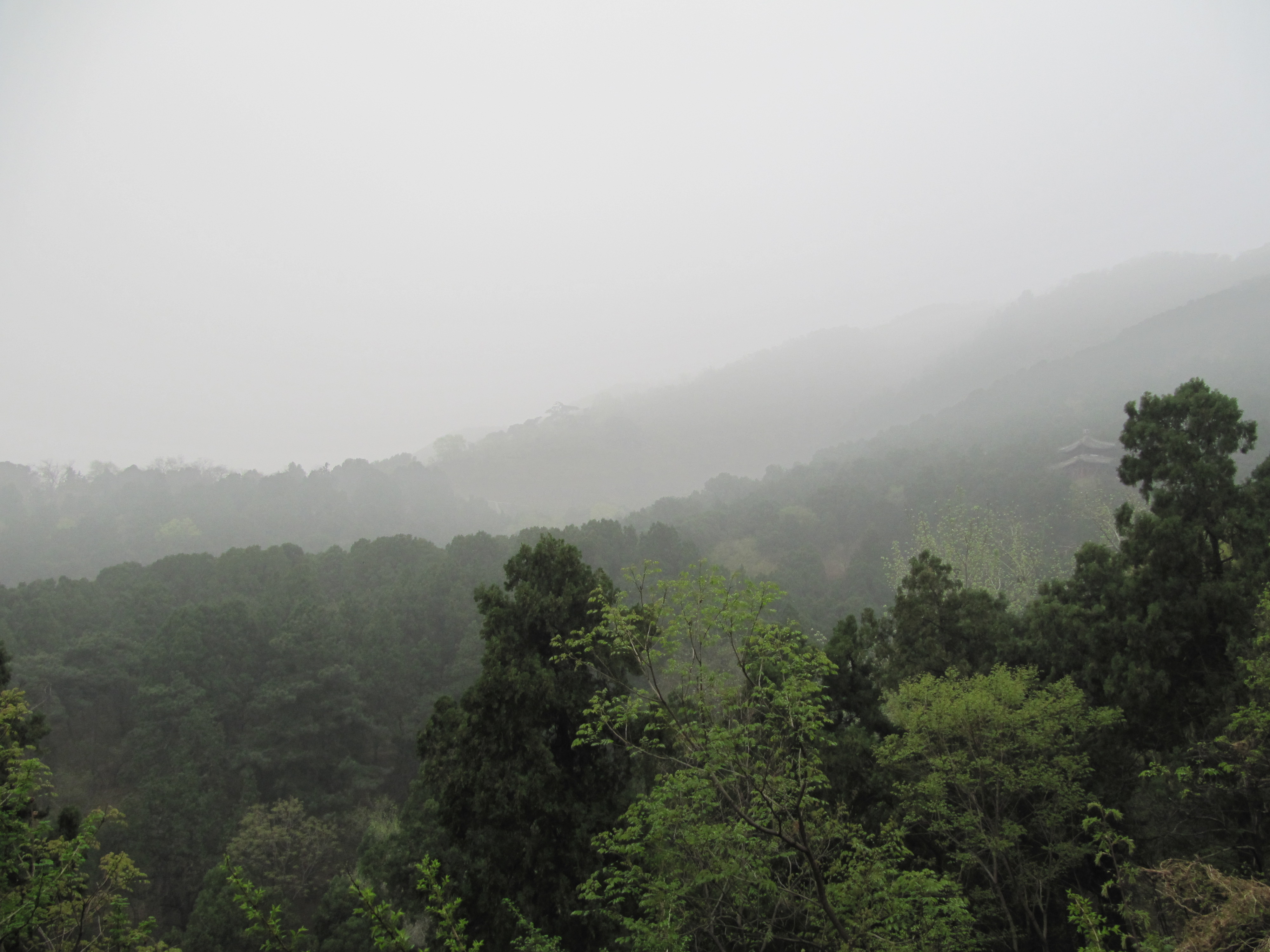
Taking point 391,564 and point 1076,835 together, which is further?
point 391,564

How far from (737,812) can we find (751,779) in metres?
0.33

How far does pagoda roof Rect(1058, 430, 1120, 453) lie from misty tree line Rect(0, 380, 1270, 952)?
182 feet

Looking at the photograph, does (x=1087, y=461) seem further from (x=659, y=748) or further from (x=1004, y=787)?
(x=659, y=748)

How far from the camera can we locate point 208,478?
9881 cm

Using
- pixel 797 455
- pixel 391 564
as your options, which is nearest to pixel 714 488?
pixel 797 455

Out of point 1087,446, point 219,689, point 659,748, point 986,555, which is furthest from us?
point 1087,446

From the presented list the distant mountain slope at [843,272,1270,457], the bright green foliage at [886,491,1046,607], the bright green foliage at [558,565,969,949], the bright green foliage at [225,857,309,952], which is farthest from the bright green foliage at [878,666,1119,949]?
the distant mountain slope at [843,272,1270,457]

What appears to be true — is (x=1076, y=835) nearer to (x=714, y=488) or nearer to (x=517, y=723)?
(x=517, y=723)

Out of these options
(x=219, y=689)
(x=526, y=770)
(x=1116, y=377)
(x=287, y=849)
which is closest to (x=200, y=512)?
(x=219, y=689)

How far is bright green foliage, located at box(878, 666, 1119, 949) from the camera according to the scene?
1210cm

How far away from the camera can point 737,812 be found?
6.00m

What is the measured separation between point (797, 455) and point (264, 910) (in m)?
135

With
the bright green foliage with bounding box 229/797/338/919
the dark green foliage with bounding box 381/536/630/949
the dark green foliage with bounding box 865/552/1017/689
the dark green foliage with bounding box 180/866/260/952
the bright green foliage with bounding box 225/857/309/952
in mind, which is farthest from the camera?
the bright green foliage with bounding box 229/797/338/919

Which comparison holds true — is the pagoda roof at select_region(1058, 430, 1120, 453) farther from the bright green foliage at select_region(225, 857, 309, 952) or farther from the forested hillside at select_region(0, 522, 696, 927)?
the bright green foliage at select_region(225, 857, 309, 952)
